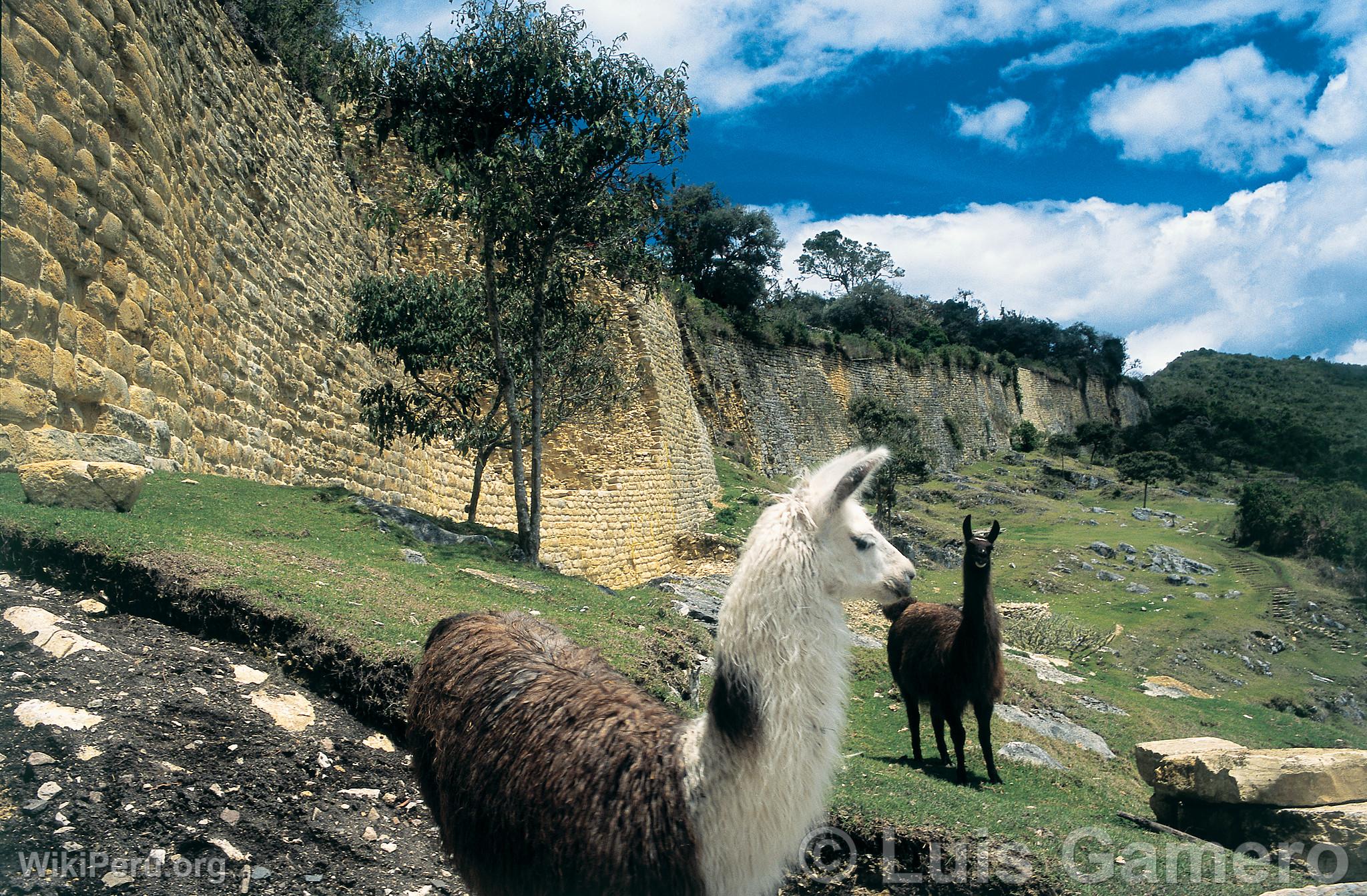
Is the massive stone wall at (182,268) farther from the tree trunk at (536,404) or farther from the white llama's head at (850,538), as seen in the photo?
the white llama's head at (850,538)

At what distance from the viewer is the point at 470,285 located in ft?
48.1

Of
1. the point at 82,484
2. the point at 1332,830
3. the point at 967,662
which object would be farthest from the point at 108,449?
the point at 1332,830

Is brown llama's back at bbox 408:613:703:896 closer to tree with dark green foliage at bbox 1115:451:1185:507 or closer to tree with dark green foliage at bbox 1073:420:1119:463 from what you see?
tree with dark green foliage at bbox 1115:451:1185:507

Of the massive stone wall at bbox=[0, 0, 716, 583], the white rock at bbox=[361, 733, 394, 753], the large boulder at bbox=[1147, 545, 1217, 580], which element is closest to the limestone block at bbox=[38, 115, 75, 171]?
the massive stone wall at bbox=[0, 0, 716, 583]

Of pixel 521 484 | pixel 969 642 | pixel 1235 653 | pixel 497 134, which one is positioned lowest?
pixel 1235 653

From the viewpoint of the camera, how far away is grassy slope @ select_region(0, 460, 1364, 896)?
4676 mm

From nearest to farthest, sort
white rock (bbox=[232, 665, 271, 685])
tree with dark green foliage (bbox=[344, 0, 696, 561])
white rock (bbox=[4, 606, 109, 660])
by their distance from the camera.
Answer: white rock (bbox=[4, 606, 109, 660]) < white rock (bbox=[232, 665, 271, 685]) < tree with dark green foliage (bbox=[344, 0, 696, 561])

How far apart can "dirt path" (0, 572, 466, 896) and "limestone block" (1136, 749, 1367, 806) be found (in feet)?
16.5

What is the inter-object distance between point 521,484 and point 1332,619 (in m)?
21.0

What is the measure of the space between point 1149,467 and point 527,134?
160ft

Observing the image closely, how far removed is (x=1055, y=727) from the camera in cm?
856

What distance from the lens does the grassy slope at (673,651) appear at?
4676 millimetres

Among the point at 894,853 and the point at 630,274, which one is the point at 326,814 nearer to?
the point at 894,853

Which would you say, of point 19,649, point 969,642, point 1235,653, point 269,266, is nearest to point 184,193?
point 269,266
